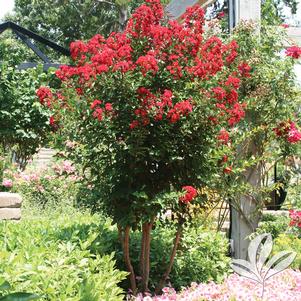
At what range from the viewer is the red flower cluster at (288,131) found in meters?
4.81

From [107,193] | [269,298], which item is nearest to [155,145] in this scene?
[107,193]

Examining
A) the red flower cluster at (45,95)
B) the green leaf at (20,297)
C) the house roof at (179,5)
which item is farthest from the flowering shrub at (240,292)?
the house roof at (179,5)

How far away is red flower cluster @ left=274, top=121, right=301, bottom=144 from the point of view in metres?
4.81

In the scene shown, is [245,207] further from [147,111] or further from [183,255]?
[147,111]

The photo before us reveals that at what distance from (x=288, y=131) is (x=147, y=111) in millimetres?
2137

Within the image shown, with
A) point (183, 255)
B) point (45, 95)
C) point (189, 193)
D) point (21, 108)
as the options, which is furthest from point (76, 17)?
point (189, 193)

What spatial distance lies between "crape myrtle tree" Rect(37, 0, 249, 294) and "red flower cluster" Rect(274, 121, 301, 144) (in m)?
1.51

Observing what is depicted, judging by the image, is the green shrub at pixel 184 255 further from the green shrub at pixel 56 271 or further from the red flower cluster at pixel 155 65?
the red flower cluster at pixel 155 65

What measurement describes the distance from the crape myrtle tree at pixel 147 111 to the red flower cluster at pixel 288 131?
1.51 metres

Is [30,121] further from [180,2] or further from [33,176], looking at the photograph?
[180,2]

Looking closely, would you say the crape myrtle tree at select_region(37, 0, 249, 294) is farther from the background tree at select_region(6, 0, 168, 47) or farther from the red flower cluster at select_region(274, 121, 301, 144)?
the background tree at select_region(6, 0, 168, 47)

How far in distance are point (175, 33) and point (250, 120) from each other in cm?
193

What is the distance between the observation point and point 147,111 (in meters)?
3.15

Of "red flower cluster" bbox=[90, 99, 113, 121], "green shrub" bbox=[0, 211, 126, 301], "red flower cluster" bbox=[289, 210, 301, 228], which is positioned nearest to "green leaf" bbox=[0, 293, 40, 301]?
"green shrub" bbox=[0, 211, 126, 301]
